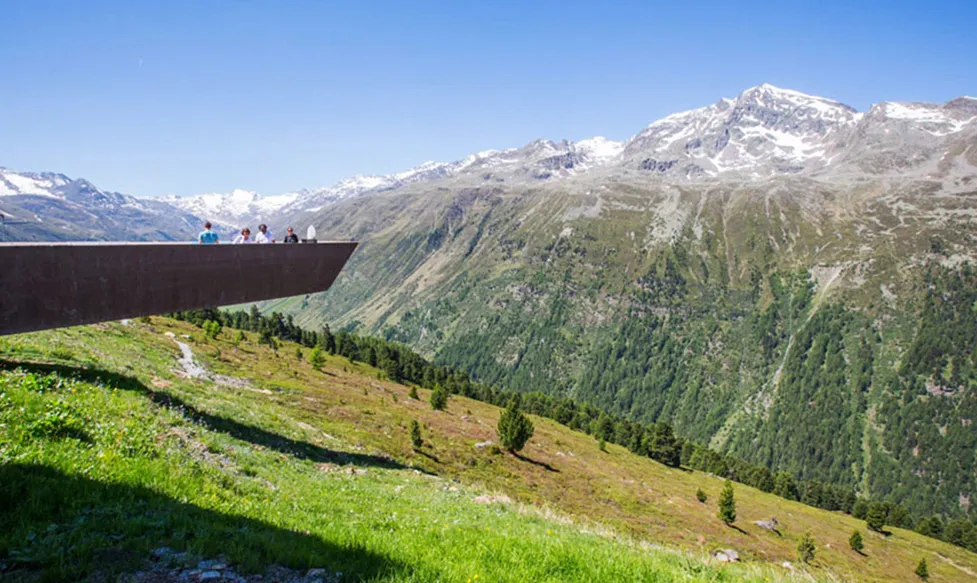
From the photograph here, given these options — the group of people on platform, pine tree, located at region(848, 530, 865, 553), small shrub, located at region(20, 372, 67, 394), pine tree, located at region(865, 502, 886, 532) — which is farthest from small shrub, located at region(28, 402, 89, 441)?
pine tree, located at region(865, 502, 886, 532)

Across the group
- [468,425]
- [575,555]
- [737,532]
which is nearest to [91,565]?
[575,555]

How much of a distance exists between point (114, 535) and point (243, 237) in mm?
18883

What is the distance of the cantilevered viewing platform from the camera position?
52.0ft

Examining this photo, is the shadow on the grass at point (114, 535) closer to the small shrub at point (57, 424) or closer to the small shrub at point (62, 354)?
the small shrub at point (57, 424)

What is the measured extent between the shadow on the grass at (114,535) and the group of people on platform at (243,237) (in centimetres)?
1422

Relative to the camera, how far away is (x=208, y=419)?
20.5 m

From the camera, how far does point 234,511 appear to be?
30.8 feet

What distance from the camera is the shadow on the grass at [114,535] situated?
6.31 metres

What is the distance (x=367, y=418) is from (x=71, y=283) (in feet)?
85.5

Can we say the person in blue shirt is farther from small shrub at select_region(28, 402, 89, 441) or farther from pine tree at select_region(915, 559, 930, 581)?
pine tree at select_region(915, 559, 930, 581)

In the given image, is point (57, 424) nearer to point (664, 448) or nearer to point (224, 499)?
point (224, 499)

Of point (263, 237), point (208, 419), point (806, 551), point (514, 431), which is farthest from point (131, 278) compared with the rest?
point (806, 551)

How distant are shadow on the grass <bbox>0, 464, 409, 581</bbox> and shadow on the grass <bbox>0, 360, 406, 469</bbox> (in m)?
10.7

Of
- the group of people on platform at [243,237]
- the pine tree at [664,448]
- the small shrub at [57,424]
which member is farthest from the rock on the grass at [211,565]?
the pine tree at [664,448]
